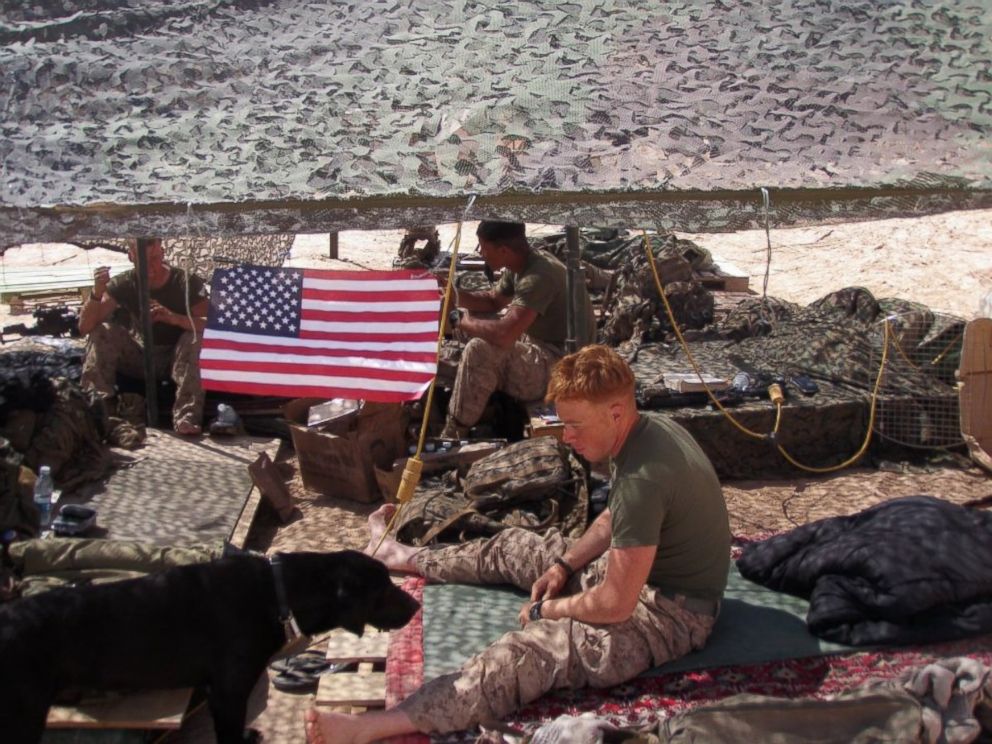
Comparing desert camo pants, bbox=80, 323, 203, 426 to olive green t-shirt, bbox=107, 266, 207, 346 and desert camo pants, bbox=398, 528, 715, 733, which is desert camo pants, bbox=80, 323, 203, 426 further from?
desert camo pants, bbox=398, 528, 715, 733

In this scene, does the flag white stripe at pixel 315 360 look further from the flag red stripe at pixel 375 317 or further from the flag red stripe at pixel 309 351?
the flag red stripe at pixel 375 317

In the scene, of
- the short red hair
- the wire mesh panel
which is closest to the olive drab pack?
Result: the short red hair

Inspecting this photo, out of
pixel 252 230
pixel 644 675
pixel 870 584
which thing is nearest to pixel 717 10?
pixel 252 230

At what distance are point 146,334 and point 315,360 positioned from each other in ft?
8.82

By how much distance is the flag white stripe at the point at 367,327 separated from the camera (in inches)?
213

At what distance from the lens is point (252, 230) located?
16.1ft

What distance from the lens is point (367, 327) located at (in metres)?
5.46

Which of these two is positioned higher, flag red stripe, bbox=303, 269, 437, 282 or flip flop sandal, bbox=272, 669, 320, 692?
flag red stripe, bbox=303, 269, 437, 282

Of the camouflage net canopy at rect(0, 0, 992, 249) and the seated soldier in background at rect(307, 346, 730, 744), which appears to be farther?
the camouflage net canopy at rect(0, 0, 992, 249)

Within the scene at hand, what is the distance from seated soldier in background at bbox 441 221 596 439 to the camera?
684cm

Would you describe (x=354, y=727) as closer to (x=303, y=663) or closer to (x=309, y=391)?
(x=303, y=663)

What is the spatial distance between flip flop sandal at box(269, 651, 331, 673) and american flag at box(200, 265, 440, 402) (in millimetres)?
1211

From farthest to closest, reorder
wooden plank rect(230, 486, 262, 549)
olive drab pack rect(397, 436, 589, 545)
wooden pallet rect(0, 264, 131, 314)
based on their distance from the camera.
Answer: wooden pallet rect(0, 264, 131, 314)
wooden plank rect(230, 486, 262, 549)
olive drab pack rect(397, 436, 589, 545)

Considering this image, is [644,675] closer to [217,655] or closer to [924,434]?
[217,655]
